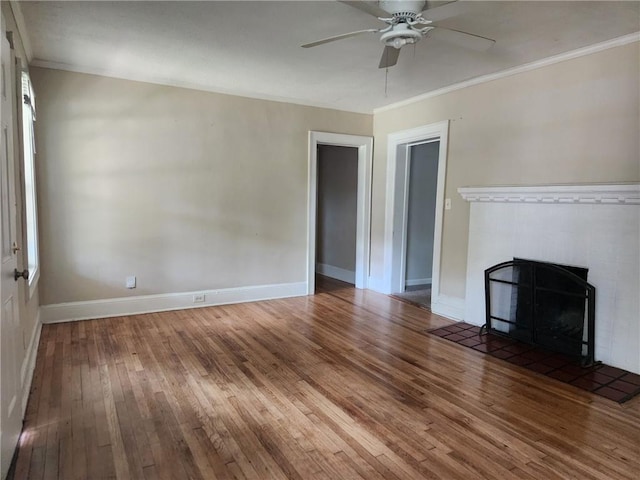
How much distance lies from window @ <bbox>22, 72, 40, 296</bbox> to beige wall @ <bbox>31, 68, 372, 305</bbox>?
7.4 inches

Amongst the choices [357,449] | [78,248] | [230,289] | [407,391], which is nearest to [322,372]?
[407,391]

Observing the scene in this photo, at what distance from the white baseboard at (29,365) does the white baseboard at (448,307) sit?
383 centimetres

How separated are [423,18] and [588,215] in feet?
6.96

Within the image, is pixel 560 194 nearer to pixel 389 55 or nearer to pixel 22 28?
pixel 389 55

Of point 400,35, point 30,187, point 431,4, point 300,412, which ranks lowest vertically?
point 300,412

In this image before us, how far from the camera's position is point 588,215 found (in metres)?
3.26

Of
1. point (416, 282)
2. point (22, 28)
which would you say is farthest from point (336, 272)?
point (22, 28)

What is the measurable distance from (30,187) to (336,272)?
4278mm

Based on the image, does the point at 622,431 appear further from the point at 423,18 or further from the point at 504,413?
the point at 423,18

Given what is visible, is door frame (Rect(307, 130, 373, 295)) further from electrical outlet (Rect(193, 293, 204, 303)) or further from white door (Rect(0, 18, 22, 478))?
white door (Rect(0, 18, 22, 478))

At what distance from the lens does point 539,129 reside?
3623 millimetres

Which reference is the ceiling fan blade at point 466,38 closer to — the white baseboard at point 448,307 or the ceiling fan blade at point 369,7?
the ceiling fan blade at point 369,7

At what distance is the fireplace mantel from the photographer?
3043mm

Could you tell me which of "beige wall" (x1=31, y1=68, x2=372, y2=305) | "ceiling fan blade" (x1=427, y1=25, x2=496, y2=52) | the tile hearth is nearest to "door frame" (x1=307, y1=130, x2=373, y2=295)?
"beige wall" (x1=31, y1=68, x2=372, y2=305)
